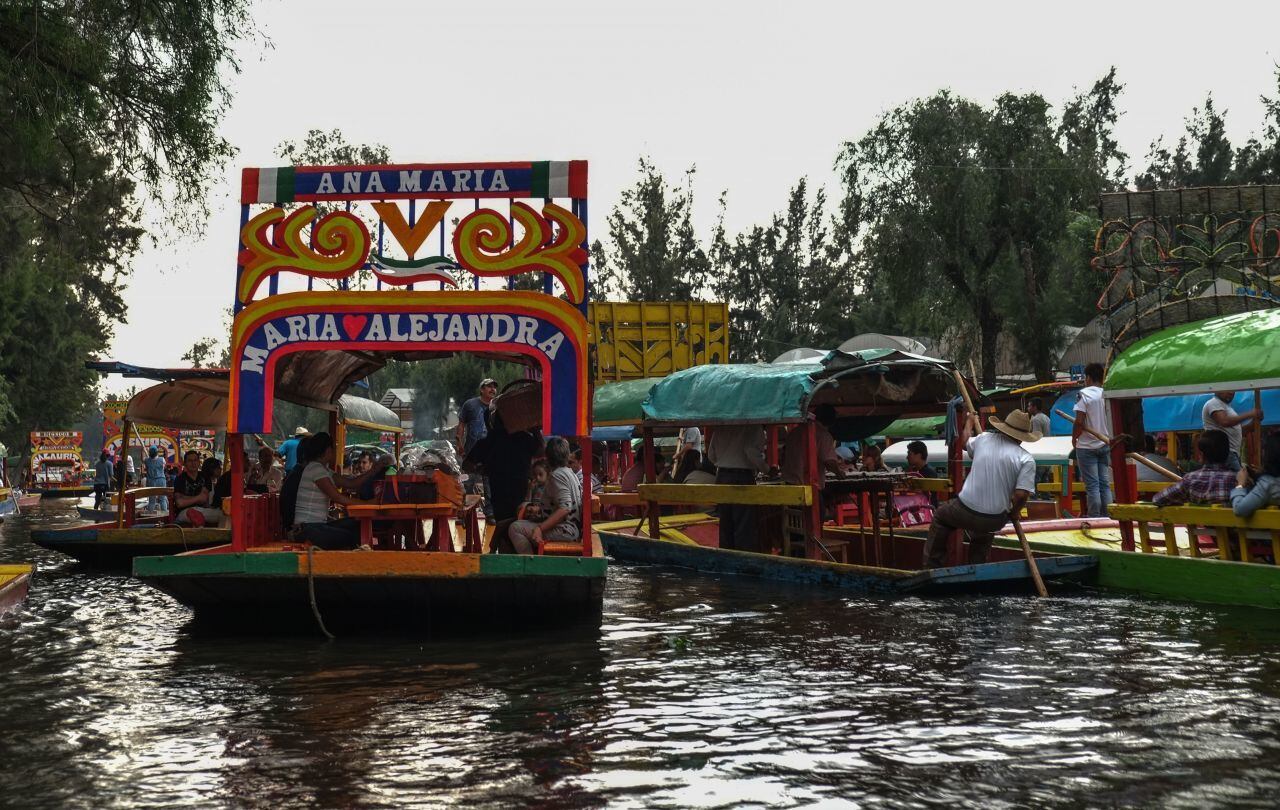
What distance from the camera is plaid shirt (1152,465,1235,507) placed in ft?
34.8

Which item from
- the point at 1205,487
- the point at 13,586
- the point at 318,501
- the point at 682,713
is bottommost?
the point at 682,713

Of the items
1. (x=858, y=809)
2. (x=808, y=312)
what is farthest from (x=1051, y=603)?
(x=808, y=312)

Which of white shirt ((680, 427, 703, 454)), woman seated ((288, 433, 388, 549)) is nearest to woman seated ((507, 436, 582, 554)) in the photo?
woman seated ((288, 433, 388, 549))

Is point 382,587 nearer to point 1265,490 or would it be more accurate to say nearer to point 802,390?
point 802,390

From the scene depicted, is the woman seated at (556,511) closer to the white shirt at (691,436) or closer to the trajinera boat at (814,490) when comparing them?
the trajinera boat at (814,490)

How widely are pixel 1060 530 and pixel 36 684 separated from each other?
996cm

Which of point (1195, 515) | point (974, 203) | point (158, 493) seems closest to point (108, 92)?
point (158, 493)

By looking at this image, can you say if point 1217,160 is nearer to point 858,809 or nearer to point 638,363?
point 638,363

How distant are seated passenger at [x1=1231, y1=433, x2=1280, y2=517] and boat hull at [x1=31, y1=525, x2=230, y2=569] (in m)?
10.3

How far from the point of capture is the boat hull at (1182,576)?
10156mm

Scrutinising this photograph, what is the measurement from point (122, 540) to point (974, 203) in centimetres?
2438

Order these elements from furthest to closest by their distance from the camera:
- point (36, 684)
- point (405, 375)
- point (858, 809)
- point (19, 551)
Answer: point (405, 375), point (19, 551), point (36, 684), point (858, 809)

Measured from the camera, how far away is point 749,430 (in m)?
14.2

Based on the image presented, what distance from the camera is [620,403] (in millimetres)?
21734
